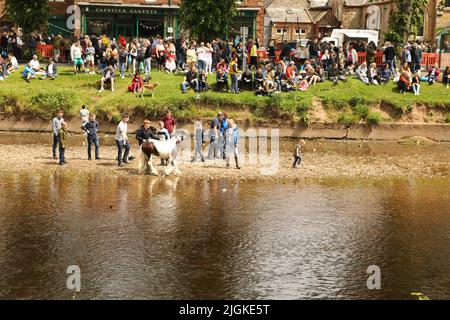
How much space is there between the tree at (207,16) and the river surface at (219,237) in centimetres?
1908

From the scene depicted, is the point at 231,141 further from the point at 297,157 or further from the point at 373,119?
the point at 373,119

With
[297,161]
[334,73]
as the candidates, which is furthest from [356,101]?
[297,161]

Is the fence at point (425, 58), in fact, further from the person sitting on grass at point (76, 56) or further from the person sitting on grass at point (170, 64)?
the person sitting on grass at point (76, 56)

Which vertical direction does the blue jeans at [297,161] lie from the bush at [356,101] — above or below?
below

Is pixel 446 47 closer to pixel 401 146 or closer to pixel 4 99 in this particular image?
pixel 401 146

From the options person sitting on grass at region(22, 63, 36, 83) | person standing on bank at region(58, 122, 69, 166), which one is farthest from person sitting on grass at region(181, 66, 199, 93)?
person standing on bank at region(58, 122, 69, 166)

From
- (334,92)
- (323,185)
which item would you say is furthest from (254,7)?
(323,185)

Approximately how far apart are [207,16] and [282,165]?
1667 centimetres

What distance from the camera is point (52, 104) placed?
110ft

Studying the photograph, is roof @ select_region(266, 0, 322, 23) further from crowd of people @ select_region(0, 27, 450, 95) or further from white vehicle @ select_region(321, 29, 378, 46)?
crowd of people @ select_region(0, 27, 450, 95)

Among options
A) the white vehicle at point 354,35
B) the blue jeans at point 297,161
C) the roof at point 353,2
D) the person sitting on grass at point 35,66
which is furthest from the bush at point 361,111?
the roof at point 353,2

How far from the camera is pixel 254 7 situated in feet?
182

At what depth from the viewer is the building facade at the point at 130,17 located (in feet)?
181

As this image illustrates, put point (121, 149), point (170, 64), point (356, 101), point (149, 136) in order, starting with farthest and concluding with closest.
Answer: point (170, 64) < point (356, 101) < point (121, 149) < point (149, 136)
